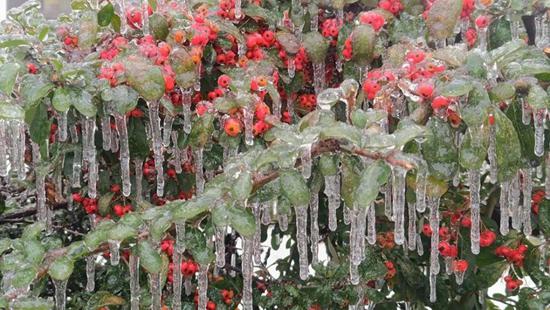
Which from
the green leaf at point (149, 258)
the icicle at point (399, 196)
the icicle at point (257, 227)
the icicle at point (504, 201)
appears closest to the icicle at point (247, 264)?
the icicle at point (257, 227)

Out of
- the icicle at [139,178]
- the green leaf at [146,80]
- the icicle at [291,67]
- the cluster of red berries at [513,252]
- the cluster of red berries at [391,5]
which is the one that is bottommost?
the cluster of red berries at [513,252]

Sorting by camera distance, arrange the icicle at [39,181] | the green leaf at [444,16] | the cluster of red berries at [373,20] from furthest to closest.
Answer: the icicle at [39,181] < the cluster of red berries at [373,20] < the green leaf at [444,16]

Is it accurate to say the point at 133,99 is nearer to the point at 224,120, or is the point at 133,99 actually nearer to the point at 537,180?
the point at 224,120

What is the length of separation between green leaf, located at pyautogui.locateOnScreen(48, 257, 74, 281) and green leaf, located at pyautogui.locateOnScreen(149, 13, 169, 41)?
0.55m

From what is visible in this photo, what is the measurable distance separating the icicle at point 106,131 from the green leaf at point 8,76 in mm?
227

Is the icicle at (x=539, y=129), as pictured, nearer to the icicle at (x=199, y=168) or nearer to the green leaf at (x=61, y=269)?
the icicle at (x=199, y=168)

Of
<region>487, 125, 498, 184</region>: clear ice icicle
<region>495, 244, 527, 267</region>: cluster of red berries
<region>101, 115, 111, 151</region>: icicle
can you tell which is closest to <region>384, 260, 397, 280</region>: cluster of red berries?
<region>495, 244, 527, 267</region>: cluster of red berries

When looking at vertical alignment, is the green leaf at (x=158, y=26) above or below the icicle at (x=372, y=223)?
above

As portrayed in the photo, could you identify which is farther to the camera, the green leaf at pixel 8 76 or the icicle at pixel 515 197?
the icicle at pixel 515 197

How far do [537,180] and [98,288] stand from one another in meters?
1.29

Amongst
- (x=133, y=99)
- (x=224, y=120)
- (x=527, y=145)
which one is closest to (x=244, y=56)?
(x=224, y=120)

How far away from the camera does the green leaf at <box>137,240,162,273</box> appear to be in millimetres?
1409

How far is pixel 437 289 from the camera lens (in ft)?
7.47

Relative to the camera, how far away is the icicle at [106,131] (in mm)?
1658
